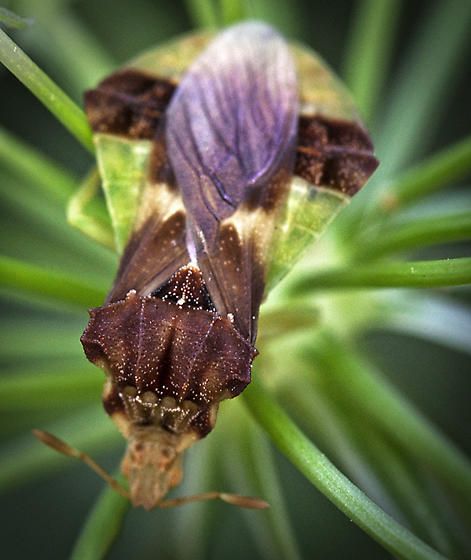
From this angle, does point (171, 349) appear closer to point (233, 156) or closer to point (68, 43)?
point (233, 156)

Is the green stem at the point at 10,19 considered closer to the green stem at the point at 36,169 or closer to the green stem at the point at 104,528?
the green stem at the point at 36,169

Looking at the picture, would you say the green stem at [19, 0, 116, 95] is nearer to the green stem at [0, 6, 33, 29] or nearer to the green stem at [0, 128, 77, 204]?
the green stem at [0, 128, 77, 204]

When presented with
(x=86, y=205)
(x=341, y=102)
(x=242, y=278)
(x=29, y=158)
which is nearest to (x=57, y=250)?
(x=29, y=158)

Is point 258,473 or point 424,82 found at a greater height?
point 424,82

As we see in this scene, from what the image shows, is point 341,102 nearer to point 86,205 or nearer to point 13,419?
point 86,205

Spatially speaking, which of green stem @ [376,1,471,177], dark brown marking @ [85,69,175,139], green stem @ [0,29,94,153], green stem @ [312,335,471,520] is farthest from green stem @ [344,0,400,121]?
green stem @ [0,29,94,153]

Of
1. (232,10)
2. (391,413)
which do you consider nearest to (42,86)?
(232,10)
